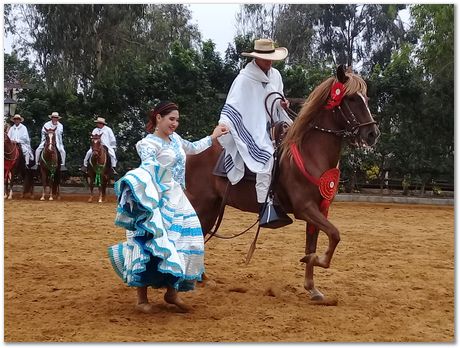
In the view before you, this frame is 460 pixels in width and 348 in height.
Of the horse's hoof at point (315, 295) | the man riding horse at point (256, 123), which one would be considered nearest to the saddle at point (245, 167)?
the man riding horse at point (256, 123)

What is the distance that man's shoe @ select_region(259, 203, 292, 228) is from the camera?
19.2 feet

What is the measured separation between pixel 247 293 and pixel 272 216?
79 cm

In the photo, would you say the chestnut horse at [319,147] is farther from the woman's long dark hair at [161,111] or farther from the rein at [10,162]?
the rein at [10,162]

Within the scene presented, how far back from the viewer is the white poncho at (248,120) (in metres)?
6.05

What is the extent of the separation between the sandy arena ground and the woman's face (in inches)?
58.7

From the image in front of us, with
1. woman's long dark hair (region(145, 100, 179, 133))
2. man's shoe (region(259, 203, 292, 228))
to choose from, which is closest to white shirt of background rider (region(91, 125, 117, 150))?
man's shoe (region(259, 203, 292, 228))

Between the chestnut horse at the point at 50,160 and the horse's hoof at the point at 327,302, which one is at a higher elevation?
the chestnut horse at the point at 50,160

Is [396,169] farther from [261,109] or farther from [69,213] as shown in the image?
[261,109]

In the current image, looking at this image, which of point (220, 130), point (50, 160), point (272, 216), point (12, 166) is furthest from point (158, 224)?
point (12, 166)

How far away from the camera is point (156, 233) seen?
476cm

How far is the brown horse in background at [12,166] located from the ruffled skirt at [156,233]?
11527 mm

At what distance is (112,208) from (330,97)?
31.2 feet

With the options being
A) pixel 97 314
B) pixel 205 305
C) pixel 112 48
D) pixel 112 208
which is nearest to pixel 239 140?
pixel 205 305

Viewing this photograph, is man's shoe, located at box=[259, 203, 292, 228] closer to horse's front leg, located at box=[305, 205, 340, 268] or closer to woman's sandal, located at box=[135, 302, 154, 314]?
horse's front leg, located at box=[305, 205, 340, 268]
